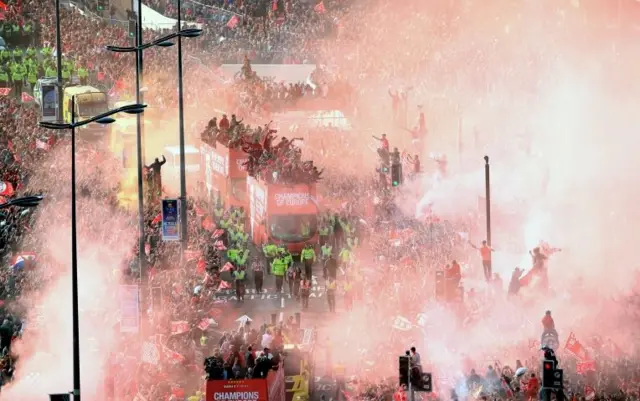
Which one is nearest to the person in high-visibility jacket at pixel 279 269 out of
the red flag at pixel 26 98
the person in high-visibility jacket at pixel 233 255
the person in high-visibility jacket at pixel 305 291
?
the person in high-visibility jacket at pixel 233 255

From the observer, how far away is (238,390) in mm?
20156

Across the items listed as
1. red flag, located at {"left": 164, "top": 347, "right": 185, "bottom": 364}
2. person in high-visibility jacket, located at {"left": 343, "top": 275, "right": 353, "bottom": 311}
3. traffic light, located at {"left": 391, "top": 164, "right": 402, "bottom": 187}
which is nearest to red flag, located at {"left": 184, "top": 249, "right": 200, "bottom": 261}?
person in high-visibility jacket, located at {"left": 343, "top": 275, "right": 353, "bottom": 311}

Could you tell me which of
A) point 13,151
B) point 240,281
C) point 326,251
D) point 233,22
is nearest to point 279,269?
point 240,281

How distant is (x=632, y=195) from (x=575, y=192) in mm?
1798

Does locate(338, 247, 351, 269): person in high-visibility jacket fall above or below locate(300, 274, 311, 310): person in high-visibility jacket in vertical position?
above

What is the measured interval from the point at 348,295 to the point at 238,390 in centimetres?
1179

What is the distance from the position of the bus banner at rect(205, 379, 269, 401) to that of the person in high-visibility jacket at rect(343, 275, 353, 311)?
11450 millimetres

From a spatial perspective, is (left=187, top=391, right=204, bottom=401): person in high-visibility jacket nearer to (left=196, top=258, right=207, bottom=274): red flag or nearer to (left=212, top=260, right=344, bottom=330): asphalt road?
(left=212, top=260, right=344, bottom=330): asphalt road

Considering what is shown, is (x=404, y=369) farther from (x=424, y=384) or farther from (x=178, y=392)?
(x=178, y=392)

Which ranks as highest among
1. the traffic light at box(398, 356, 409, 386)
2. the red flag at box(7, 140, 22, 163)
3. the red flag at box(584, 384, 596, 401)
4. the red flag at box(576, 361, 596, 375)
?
the red flag at box(7, 140, 22, 163)

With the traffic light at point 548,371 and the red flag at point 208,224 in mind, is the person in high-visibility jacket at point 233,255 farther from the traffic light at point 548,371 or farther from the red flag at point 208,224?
the traffic light at point 548,371

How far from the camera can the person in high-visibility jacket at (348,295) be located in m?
31.6

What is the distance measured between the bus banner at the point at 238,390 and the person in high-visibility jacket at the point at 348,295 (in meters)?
11.4

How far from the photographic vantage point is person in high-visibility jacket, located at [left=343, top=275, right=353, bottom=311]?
31641 millimetres
